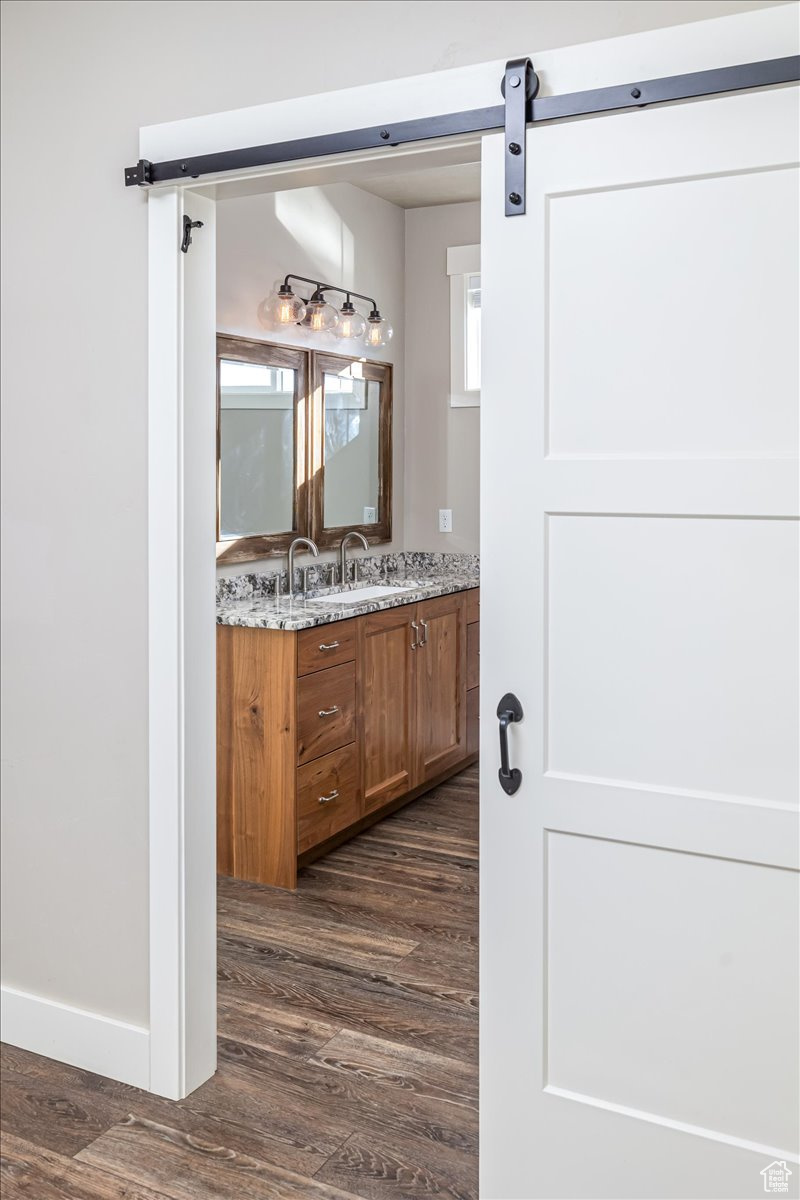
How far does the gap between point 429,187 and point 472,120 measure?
122 inches

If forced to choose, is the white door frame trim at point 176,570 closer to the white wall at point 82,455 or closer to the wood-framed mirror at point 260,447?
the white wall at point 82,455

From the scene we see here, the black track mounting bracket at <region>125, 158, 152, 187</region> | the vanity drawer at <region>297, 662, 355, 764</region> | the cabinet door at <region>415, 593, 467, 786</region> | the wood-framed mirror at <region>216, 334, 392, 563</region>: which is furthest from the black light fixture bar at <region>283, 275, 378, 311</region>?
the black track mounting bracket at <region>125, 158, 152, 187</region>

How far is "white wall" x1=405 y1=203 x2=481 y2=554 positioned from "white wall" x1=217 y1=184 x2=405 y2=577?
55mm

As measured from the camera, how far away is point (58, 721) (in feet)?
8.02

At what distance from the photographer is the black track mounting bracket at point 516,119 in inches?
68.6

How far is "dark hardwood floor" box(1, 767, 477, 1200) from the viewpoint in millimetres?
2062

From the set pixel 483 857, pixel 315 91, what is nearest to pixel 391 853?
pixel 483 857

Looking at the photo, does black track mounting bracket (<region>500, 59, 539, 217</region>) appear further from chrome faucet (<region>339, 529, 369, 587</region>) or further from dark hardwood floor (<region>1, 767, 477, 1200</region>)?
chrome faucet (<region>339, 529, 369, 587</region>)

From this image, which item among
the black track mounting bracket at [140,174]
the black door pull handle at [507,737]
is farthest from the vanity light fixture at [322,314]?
the black door pull handle at [507,737]

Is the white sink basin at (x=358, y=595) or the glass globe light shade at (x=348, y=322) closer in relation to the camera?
the white sink basin at (x=358, y=595)

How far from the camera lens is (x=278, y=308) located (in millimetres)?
4039

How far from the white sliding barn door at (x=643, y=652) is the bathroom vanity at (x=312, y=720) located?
164 cm

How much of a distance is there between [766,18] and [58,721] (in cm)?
206

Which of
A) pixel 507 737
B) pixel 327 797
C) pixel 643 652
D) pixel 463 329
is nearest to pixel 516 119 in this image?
pixel 643 652
